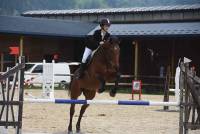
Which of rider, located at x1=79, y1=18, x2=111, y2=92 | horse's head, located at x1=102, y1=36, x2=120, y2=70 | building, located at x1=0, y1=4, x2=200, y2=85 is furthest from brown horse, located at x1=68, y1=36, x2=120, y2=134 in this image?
building, located at x1=0, y1=4, x2=200, y2=85

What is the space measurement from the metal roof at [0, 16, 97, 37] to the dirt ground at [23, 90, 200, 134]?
1639 cm

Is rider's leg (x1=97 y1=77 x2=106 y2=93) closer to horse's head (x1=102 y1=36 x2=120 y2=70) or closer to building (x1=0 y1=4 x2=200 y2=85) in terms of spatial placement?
horse's head (x1=102 y1=36 x2=120 y2=70)

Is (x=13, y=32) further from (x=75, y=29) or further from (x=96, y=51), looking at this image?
(x=96, y=51)

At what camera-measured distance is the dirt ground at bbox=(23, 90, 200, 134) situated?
1220cm

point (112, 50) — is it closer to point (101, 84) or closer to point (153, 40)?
point (101, 84)

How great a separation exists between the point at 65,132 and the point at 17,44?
2423 cm

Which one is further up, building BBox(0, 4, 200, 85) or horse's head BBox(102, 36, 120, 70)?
building BBox(0, 4, 200, 85)

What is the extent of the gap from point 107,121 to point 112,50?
133 inches

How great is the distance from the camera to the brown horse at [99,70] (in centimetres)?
1132

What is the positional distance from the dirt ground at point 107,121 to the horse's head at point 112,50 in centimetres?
161

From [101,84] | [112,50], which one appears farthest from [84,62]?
[112,50]

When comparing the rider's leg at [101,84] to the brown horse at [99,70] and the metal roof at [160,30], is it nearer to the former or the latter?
the brown horse at [99,70]

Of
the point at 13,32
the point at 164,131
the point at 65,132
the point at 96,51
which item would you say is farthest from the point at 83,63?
the point at 13,32

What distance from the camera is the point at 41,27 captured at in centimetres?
3706
